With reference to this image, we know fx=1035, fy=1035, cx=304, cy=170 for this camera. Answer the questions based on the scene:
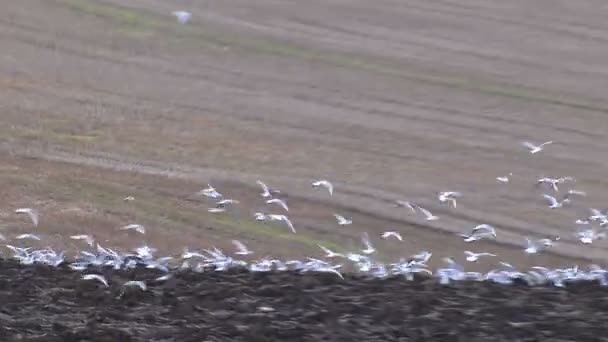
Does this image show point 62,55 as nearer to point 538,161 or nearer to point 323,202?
point 323,202

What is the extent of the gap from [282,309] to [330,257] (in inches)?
2.1

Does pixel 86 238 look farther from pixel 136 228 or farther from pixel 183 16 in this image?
pixel 183 16

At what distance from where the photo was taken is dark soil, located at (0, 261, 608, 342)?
0.59 m

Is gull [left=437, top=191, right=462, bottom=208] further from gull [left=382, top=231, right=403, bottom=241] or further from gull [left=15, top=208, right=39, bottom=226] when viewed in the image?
gull [left=15, top=208, right=39, bottom=226]

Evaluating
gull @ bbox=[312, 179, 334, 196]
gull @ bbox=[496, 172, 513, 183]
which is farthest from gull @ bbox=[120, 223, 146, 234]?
gull @ bbox=[496, 172, 513, 183]

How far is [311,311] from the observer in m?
0.60

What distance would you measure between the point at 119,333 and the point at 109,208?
9cm

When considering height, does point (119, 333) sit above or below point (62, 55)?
below

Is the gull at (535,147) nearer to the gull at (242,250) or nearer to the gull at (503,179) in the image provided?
the gull at (503,179)

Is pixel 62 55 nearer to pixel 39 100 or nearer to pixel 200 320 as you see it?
pixel 39 100

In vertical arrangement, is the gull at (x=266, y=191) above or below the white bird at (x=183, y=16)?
below

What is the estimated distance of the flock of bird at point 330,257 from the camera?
63cm

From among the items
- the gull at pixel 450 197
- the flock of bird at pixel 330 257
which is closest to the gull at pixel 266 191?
the flock of bird at pixel 330 257

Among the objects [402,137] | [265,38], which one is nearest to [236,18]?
[265,38]
